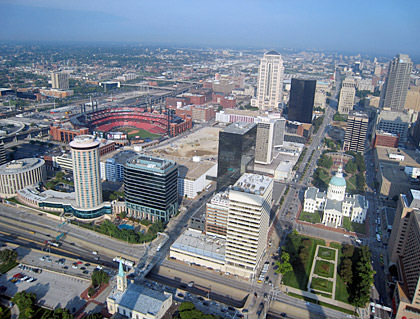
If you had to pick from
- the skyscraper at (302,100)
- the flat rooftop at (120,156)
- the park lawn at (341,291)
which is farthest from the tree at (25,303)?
the skyscraper at (302,100)

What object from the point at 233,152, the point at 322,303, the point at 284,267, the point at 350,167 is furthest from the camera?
the point at 350,167

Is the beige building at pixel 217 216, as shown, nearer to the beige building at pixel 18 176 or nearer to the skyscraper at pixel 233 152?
the skyscraper at pixel 233 152

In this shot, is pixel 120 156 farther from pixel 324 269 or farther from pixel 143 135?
pixel 324 269

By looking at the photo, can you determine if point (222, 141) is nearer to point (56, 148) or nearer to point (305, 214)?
point (305, 214)

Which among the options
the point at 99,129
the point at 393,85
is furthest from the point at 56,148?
the point at 393,85

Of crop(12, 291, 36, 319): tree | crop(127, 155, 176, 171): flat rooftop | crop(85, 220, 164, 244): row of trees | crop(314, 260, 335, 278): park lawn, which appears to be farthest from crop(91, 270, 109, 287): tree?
crop(314, 260, 335, 278): park lawn

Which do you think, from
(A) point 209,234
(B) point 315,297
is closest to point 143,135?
(A) point 209,234
